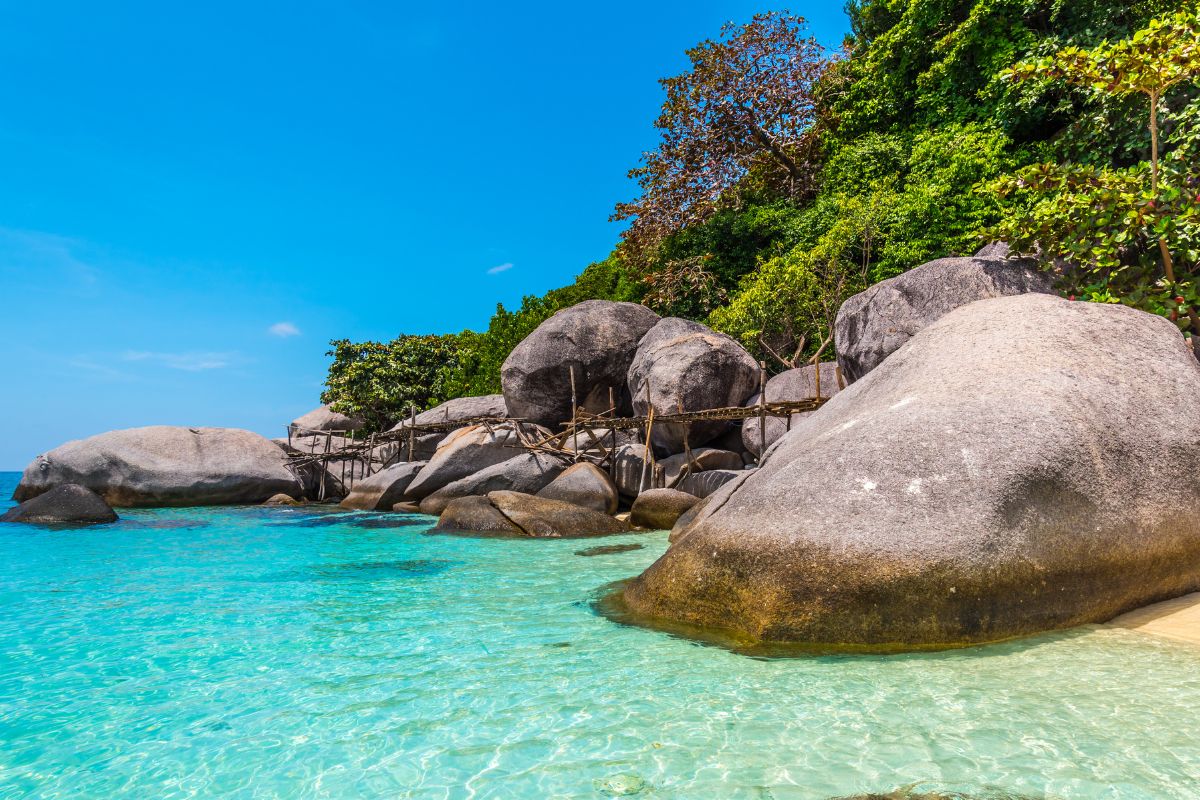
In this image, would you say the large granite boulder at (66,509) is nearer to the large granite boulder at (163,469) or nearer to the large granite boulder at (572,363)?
the large granite boulder at (163,469)

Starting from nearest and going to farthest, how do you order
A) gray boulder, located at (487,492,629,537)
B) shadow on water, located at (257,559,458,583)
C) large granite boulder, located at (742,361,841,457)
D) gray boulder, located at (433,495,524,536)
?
shadow on water, located at (257,559,458,583), gray boulder, located at (487,492,629,537), gray boulder, located at (433,495,524,536), large granite boulder, located at (742,361,841,457)

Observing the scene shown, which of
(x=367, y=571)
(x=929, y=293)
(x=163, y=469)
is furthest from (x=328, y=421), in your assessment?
(x=929, y=293)

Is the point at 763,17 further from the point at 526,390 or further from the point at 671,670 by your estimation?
the point at 671,670

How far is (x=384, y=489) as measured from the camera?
59.6 ft

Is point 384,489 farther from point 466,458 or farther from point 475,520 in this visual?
point 475,520

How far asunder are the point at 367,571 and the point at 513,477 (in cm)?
658

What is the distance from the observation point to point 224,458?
2155 centimetres

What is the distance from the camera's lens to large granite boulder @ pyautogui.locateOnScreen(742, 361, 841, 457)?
46.7 ft

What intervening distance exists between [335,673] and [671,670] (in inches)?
83.4

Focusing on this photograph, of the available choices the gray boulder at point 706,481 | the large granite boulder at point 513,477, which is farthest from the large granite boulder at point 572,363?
the gray boulder at point 706,481

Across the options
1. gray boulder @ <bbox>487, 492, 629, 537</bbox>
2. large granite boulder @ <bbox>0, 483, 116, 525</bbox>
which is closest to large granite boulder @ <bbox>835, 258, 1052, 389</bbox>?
gray boulder @ <bbox>487, 492, 629, 537</bbox>

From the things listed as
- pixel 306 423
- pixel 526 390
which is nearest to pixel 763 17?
pixel 526 390

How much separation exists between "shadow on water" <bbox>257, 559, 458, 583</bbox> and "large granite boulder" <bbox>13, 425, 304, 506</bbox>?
45.7ft

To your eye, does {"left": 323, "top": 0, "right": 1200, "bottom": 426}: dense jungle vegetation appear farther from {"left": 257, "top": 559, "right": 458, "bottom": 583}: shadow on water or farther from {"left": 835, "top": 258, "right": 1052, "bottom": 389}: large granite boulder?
{"left": 257, "top": 559, "right": 458, "bottom": 583}: shadow on water
